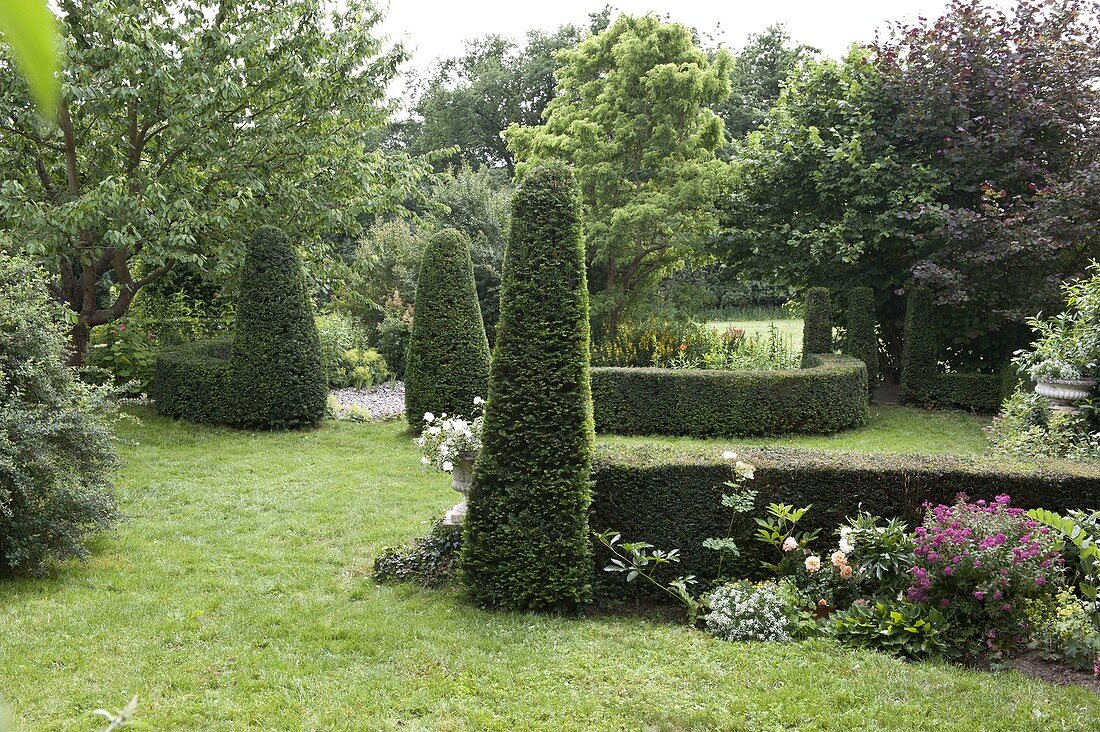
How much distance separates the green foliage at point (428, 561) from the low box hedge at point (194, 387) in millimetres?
6116

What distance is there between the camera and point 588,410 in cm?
554

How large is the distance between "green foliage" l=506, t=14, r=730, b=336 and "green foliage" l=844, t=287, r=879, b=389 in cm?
284

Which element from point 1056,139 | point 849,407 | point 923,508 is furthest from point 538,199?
point 1056,139

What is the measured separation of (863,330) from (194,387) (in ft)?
34.0

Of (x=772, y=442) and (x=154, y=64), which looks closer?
(x=154, y=64)

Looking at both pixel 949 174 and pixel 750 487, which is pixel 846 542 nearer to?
pixel 750 487

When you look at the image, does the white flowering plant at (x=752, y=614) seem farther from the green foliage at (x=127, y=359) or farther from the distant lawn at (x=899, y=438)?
the green foliage at (x=127, y=359)

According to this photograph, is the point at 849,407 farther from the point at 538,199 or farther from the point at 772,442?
the point at 538,199

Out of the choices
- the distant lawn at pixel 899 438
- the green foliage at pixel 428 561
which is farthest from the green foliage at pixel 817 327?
the green foliage at pixel 428 561

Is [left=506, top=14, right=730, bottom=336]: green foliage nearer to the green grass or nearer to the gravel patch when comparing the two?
the gravel patch

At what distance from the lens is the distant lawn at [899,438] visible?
10.7m

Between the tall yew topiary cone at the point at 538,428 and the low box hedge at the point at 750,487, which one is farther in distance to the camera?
the low box hedge at the point at 750,487

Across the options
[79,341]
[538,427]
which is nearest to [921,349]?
[538,427]

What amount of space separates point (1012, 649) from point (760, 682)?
57.5 inches
